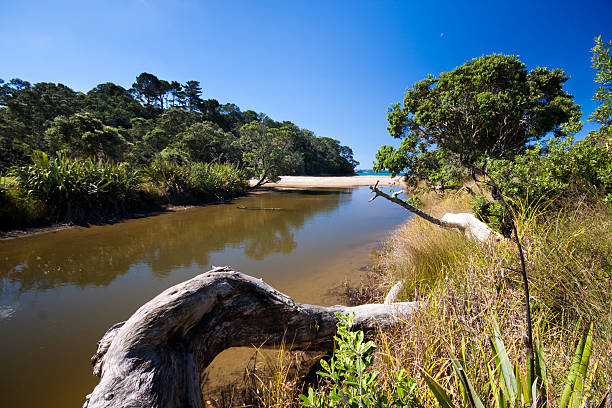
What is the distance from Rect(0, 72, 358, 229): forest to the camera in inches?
289

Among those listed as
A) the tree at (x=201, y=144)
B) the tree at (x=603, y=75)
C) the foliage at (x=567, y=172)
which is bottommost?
the foliage at (x=567, y=172)

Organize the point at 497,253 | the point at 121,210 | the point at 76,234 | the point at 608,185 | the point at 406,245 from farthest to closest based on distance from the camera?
the point at 121,210
the point at 76,234
the point at 406,245
the point at 608,185
the point at 497,253

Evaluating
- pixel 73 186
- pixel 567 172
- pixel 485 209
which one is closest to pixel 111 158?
pixel 73 186

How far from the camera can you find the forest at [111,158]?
7340 mm

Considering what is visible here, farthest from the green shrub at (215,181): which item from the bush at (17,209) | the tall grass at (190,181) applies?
the bush at (17,209)

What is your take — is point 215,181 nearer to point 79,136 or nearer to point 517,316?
point 79,136

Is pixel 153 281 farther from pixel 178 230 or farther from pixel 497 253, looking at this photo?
pixel 497 253

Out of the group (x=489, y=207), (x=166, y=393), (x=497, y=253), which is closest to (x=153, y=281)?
(x=166, y=393)

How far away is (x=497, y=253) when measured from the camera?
78.4 inches

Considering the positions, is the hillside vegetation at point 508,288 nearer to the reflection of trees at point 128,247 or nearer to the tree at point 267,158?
the reflection of trees at point 128,247

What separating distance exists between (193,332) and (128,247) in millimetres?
5838

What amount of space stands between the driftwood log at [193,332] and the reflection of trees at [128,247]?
11.6ft

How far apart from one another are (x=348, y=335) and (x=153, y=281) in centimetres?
441

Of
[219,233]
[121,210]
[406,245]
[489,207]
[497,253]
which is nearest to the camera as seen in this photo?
[497,253]
